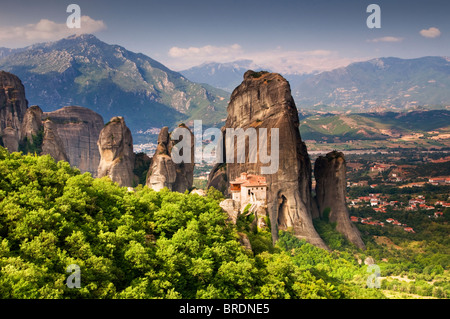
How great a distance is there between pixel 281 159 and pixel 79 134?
122 feet

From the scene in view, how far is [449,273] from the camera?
4788 centimetres

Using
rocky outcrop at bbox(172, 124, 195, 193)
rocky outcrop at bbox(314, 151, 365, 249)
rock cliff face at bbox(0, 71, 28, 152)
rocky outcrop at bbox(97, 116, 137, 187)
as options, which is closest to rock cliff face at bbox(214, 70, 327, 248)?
rocky outcrop at bbox(314, 151, 365, 249)

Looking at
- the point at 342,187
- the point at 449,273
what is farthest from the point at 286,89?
the point at 449,273

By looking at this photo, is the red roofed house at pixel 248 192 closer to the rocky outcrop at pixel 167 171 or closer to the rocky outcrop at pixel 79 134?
the rocky outcrop at pixel 167 171

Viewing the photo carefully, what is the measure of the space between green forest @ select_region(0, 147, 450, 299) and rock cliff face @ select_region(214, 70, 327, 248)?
23148 mm

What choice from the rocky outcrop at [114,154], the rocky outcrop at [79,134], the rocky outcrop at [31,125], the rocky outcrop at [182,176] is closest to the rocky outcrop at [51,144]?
the rocky outcrop at [31,125]

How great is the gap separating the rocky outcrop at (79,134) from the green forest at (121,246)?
45.8 meters

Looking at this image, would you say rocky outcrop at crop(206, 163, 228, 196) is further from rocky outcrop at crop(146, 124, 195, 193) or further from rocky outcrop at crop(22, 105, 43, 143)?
rocky outcrop at crop(22, 105, 43, 143)

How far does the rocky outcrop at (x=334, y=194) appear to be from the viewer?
201 feet

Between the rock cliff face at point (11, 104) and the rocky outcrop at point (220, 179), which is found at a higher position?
the rock cliff face at point (11, 104)

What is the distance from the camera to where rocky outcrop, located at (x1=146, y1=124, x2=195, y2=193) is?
2404 inches

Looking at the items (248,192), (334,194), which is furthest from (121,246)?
(334,194)

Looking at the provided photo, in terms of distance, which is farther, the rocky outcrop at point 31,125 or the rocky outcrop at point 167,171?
the rocky outcrop at point 31,125

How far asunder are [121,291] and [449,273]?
4005cm
